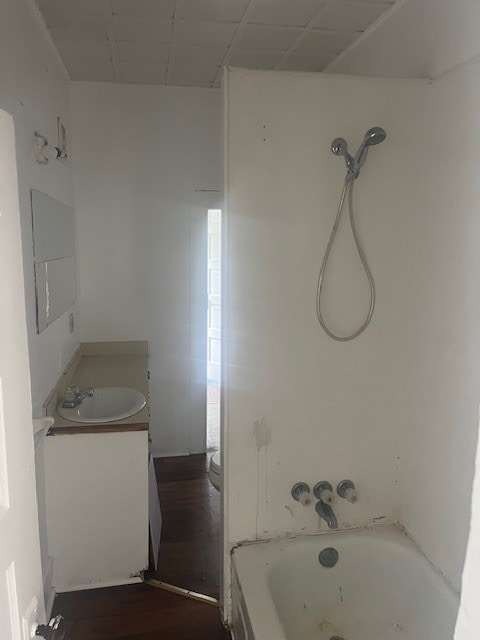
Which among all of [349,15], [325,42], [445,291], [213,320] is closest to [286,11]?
[349,15]

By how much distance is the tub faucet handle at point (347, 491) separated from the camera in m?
2.03

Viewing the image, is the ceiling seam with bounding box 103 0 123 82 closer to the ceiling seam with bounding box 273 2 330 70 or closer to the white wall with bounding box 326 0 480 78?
the ceiling seam with bounding box 273 2 330 70

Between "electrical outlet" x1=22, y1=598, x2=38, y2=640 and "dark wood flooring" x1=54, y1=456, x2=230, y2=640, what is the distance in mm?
1145

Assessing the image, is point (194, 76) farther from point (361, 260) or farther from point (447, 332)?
point (447, 332)

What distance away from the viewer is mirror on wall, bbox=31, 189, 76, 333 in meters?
2.11

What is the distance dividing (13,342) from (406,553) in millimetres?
1738

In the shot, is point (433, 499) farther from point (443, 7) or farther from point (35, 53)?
→ point (35, 53)

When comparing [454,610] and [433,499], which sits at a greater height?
[433,499]

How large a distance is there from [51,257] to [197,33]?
135 cm

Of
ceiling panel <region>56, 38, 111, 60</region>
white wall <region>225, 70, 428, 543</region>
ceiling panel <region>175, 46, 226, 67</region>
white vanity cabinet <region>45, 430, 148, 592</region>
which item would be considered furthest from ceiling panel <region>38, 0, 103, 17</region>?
white vanity cabinet <region>45, 430, 148, 592</region>

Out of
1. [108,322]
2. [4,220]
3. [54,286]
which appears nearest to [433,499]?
[4,220]

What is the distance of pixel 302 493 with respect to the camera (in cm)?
200

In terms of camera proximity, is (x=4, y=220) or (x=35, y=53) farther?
(x=35, y=53)

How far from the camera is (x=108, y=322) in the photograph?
3424 millimetres
